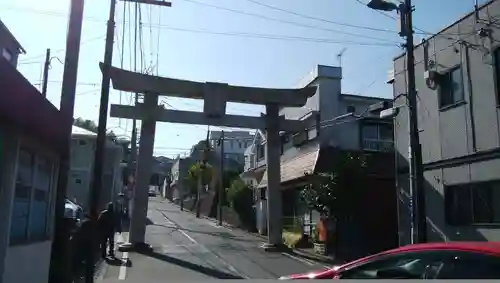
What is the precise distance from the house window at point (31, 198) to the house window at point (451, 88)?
11.2 meters

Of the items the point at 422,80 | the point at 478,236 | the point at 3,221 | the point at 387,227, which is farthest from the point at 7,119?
the point at 387,227

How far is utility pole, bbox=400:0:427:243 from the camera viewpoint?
495 inches

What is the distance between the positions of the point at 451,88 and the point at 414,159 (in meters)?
2.97

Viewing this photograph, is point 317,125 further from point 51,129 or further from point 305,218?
point 51,129

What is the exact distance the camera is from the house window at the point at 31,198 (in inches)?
291

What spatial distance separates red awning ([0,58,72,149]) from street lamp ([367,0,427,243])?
354 inches

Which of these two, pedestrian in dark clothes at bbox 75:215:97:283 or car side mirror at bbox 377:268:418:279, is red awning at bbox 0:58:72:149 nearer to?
pedestrian in dark clothes at bbox 75:215:97:283

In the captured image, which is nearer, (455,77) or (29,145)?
(29,145)

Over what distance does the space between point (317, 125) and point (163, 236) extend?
32.1 feet

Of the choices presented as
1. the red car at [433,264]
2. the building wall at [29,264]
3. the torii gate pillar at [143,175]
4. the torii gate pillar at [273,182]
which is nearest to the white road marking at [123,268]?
the torii gate pillar at [143,175]

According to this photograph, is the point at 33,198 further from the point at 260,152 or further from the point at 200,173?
the point at 200,173

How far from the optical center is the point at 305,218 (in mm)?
23672

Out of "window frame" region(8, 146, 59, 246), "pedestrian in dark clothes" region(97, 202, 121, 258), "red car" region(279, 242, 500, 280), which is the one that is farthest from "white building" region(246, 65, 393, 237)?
"red car" region(279, 242, 500, 280)

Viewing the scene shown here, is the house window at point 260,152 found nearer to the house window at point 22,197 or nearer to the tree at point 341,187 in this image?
the tree at point 341,187
